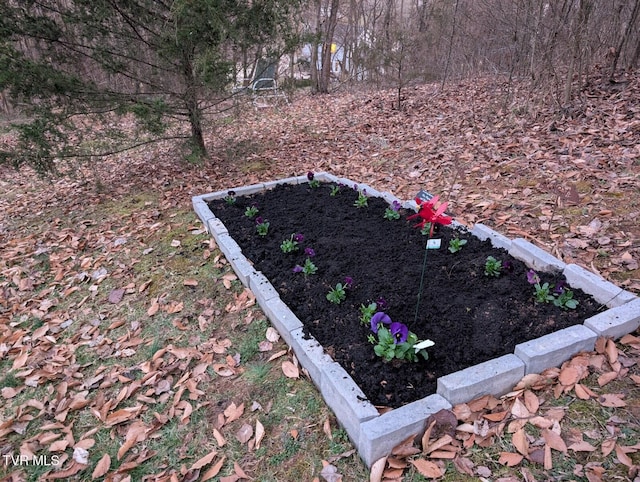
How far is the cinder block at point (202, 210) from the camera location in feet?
13.0

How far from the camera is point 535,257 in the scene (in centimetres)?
270

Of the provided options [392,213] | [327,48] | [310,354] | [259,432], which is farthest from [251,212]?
[327,48]

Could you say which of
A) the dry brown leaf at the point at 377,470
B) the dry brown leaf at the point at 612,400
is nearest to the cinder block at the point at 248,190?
the dry brown leaf at the point at 377,470

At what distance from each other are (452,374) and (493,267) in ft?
3.30

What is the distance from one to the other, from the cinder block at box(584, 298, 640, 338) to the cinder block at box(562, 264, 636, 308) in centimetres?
8

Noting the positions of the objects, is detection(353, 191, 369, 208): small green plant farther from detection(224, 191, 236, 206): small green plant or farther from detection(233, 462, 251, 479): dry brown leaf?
detection(233, 462, 251, 479): dry brown leaf

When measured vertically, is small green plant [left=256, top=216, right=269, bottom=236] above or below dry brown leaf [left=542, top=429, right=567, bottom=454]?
above

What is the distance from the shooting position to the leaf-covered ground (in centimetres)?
176

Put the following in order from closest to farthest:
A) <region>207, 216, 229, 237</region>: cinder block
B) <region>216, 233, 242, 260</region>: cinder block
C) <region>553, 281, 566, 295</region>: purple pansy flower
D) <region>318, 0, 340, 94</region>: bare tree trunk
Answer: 1. <region>553, 281, 566, 295</region>: purple pansy flower
2. <region>216, 233, 242, 260</region>: cinder block
3. <region>207, 216, 229, 237</region>: cinder block
4. <region>318, 0, 340, 94</region>: bare tree trunk

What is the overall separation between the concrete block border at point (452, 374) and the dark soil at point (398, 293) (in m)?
0.10

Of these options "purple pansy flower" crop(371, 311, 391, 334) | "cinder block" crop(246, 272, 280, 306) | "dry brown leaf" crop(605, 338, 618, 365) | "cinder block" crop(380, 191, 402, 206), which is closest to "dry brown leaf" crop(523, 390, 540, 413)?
"dry brown leaf" crop(605, 338, 618, 365)

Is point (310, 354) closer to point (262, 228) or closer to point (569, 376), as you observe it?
point (569, 376)

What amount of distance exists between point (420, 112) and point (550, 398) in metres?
6.49

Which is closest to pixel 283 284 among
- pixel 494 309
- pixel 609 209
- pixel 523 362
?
pixel 494 309
